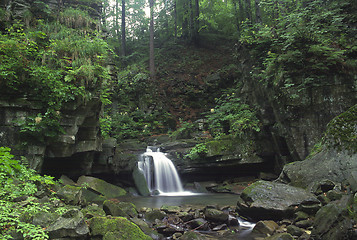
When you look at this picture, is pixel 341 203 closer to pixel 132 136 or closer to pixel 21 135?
pixel 21 135

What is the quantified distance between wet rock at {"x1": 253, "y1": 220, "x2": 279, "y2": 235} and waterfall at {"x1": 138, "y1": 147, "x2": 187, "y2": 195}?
6495 millimetres

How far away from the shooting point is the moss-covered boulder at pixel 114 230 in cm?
427

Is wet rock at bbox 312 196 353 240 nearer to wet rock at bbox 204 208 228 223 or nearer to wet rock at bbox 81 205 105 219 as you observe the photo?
wet rock at bbox 204 208 228 223

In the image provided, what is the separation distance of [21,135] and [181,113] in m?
13.4

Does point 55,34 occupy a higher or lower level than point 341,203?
higher

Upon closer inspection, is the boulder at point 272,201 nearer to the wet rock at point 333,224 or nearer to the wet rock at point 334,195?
the wet rock at point 334,195

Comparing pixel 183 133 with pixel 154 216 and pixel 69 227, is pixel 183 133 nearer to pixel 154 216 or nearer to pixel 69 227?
pixel 154 216

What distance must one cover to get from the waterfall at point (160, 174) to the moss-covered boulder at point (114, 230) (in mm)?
7108

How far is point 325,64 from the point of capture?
927cm

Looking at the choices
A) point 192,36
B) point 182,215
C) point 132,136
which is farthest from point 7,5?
Answer: point 192,36

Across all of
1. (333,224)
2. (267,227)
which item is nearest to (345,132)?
(333,224)

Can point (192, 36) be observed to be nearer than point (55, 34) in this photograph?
No

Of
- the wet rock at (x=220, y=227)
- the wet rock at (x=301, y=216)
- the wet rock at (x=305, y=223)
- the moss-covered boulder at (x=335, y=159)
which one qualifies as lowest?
the wet rock at (x=220, y=227)

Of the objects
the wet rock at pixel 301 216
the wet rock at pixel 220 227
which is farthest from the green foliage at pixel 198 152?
the wet rock at pixel 301 216
